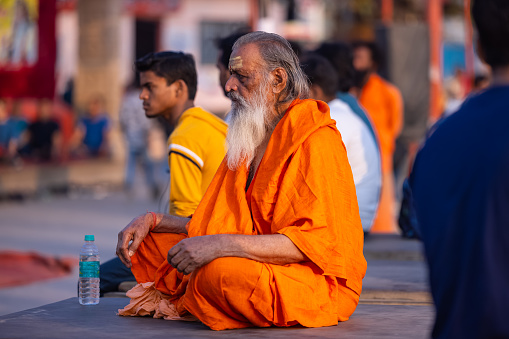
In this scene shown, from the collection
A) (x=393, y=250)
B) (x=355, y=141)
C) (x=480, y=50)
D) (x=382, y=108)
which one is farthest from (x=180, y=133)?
(x=382, y=108)

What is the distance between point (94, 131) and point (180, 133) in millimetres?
13711

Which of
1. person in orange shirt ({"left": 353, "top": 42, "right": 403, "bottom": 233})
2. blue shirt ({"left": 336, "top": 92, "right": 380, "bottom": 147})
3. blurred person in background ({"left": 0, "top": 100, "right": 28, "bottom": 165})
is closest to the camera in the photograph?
blue shirt ({"left": 336, "top": 92, "right": 380, "bottom": 147})

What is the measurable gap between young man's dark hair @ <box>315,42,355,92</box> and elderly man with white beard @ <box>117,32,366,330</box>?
10.5 ft

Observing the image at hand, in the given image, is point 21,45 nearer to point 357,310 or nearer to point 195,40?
point 357,310

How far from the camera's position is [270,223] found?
3.76 metres

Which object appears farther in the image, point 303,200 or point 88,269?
point 88,269

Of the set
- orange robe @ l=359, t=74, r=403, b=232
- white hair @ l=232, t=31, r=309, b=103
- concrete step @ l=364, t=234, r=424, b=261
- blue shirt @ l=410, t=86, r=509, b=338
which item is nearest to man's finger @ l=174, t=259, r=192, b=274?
white hair @ l=232, t=31, r=309, b=103

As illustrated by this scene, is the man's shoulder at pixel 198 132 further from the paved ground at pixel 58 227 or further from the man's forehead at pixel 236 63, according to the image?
the paved ground at pixel 58 227

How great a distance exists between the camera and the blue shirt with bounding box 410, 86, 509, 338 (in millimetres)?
2510

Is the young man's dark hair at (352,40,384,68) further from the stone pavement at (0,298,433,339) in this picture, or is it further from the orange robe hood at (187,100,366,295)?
the orange robe hood at (187,100,366,295)

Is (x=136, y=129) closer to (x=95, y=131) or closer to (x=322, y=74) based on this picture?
(x=95, y=131)

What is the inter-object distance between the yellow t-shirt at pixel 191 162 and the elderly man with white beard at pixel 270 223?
53 centimetres

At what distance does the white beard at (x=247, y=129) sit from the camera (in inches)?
154

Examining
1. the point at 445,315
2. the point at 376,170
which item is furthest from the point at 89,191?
the point at 445,315
